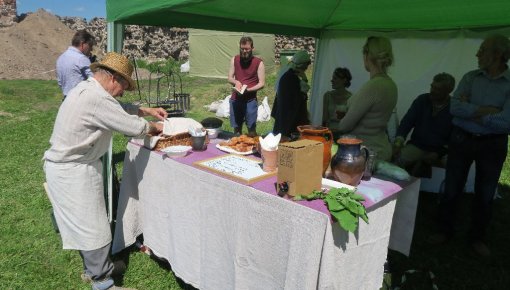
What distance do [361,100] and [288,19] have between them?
2.27 m

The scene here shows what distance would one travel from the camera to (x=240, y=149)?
254 cm

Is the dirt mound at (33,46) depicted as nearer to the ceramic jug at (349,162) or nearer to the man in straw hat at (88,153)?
the man in straw hat at (88,153)

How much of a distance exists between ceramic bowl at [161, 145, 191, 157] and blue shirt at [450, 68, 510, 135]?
199 cm

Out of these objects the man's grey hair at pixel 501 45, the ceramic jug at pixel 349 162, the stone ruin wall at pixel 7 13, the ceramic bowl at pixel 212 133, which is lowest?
the ceramic bowl at pixel 212 133

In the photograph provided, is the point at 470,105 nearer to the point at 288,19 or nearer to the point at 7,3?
the point at 288,19

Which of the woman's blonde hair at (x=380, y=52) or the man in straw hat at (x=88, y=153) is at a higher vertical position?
the woman's blonde hair at (x=380, y=52)

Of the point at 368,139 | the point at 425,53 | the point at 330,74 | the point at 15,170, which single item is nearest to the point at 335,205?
the point at 368,139

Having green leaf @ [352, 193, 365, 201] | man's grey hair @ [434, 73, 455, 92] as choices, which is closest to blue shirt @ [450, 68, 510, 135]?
man's grey hair @ [434, 73, 455, 92]

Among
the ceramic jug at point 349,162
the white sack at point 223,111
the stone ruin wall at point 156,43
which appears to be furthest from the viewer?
the stone ruin wall at point 156,43

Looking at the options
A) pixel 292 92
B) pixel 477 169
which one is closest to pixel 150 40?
pixel 292 92

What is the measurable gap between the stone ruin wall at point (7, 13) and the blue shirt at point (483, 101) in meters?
23.4

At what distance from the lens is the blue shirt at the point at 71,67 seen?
411cm

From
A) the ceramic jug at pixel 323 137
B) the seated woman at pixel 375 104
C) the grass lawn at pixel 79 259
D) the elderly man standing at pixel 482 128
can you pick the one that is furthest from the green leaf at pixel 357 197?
the elderly man standing at pixel 482 128

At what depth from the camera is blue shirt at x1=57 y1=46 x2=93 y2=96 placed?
4.11 meters
